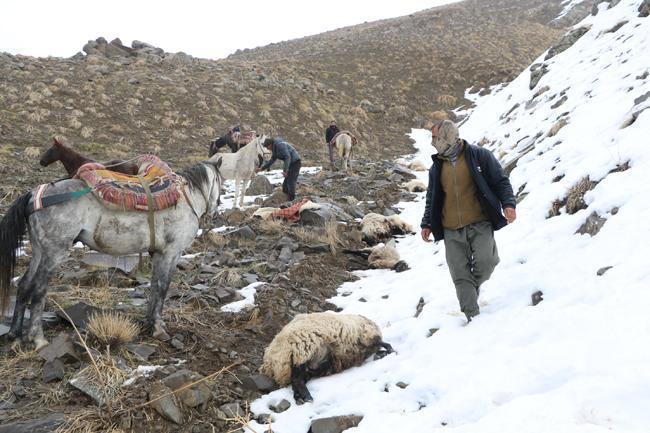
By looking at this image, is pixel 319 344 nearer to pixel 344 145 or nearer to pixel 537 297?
pixel 537 297

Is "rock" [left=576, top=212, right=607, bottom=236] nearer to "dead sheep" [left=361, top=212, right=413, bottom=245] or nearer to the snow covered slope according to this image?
the snow covered slope

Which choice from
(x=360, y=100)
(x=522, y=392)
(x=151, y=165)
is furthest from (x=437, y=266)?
(x=360, y=100)

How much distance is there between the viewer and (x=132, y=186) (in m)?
4.34

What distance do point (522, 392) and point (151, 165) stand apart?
13.3ft

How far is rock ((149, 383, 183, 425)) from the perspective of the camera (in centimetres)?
342

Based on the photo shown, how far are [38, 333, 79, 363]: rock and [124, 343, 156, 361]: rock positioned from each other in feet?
1.48

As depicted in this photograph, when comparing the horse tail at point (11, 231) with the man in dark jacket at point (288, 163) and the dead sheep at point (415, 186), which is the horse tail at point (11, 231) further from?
the dead sheep at point (415, 186)

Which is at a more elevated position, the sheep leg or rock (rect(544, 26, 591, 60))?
rock (rect(544, 26, 591, 60))

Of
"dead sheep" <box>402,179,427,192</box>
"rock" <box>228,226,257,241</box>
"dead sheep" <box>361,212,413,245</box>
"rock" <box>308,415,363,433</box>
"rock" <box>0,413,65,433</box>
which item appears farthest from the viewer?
"dead sheep" <box>402,179,427,192</box>

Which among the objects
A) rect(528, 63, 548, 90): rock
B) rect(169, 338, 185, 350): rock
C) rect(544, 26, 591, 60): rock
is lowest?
rect(169, 338, 185, 350): rock

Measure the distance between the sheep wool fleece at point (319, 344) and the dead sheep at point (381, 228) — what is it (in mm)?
4429

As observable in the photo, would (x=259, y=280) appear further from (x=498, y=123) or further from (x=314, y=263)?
(x=498, y=123)

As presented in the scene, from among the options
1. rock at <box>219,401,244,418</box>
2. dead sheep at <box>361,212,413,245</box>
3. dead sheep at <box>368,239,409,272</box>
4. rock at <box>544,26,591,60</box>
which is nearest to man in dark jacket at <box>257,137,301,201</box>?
dead sheep at <box>361,212,413,245</box>

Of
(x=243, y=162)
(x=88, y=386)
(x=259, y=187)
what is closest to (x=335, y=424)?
(x=88, y=386)
